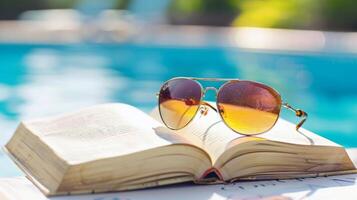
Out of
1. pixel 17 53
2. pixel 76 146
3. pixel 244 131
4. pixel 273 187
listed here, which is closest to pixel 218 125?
pixel 244 131

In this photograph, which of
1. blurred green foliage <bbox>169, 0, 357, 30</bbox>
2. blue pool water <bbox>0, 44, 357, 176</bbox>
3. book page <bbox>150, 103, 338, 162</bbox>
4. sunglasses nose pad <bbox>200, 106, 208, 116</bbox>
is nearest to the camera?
book page <bbox>150, 103, 338, 162</bbox>

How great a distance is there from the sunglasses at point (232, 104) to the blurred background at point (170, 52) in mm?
2000

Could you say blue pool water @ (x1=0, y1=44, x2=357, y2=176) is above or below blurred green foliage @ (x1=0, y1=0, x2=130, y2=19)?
below

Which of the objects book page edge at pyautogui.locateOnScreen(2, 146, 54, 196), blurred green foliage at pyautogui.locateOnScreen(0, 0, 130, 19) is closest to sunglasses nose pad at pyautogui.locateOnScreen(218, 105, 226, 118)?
book page edge at pyautogui.locateOnScreen(2, 146, 54, 196)

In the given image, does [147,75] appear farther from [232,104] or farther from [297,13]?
[232,104]

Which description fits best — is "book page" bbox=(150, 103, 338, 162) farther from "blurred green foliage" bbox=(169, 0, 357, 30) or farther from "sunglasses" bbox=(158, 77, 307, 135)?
"blurred green foliage" bbox=(169, 0, 357, 30)

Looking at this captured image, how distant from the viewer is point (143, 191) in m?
1.46

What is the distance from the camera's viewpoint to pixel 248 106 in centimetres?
164

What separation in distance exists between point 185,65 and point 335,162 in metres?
4.87

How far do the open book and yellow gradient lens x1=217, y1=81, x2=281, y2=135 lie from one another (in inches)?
1.1

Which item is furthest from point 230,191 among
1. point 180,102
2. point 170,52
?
point 170,52

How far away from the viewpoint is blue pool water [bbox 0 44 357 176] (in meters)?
4.54

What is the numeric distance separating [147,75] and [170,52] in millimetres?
984

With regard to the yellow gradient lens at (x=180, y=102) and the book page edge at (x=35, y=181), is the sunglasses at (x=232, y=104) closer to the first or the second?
the yellow gradient lens at (x=180, y=102)
